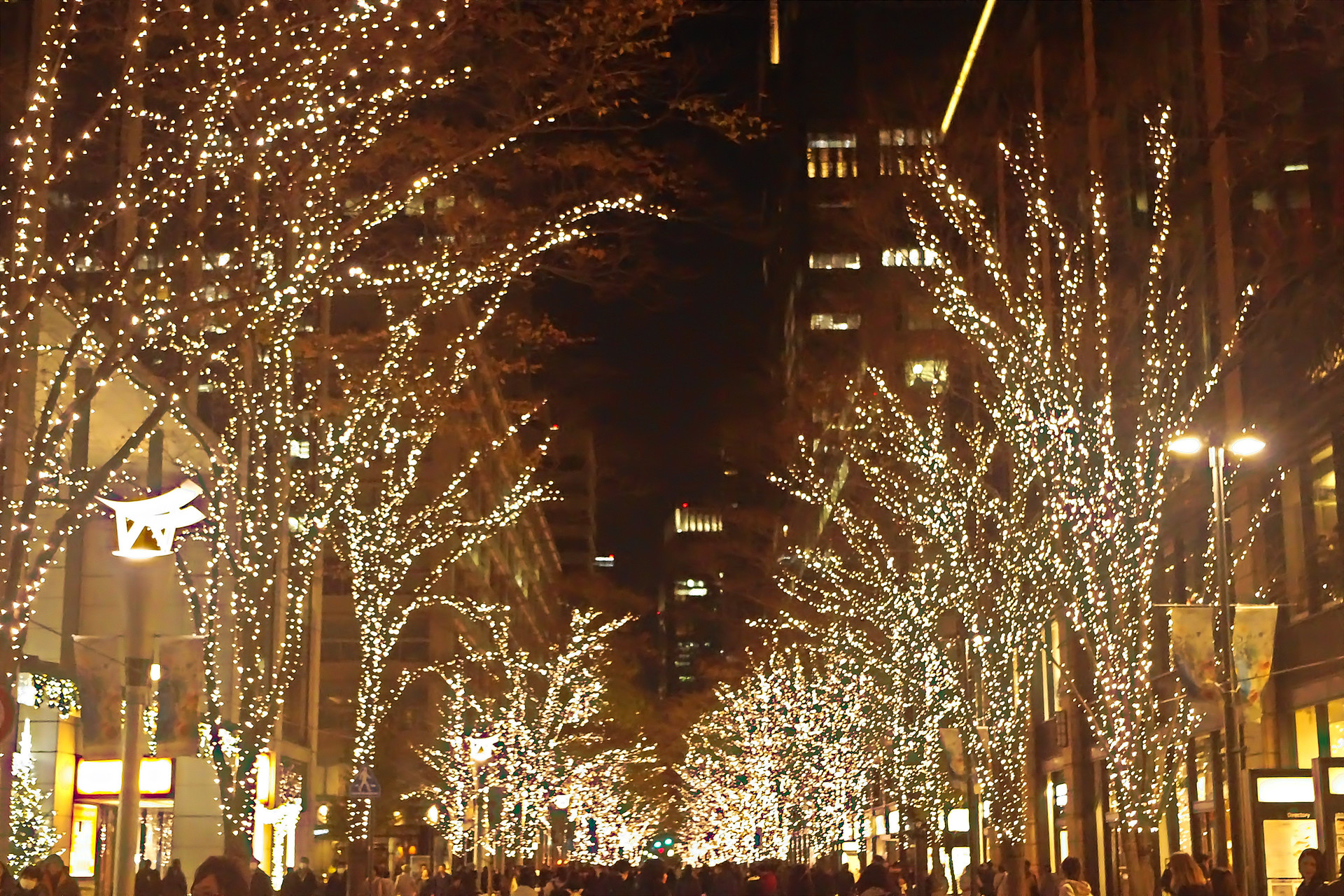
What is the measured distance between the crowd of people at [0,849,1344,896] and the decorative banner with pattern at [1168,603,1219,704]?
2.13 meters

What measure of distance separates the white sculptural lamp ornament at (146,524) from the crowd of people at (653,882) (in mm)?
2910

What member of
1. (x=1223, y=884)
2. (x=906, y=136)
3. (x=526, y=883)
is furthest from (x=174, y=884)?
(x=906, y=136)

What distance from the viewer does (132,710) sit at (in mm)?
17766

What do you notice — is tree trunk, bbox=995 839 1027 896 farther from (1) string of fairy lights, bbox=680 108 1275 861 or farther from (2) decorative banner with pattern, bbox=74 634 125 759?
(2) decorative banner with pattern, bbox=74 634 125 759

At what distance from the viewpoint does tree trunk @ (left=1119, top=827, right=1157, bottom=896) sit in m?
20.2

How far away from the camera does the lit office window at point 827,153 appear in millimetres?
103375

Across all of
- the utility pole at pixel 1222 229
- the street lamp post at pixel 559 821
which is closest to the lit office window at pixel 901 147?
the utility pole at pixel 1222 229

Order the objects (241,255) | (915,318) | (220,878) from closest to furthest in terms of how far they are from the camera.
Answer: (220,878) < (241,255) < (915,318)

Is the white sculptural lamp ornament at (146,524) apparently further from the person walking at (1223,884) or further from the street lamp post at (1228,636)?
the street lamp post at (1228,636)

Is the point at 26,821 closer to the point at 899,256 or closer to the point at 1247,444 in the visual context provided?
the point at 899,256

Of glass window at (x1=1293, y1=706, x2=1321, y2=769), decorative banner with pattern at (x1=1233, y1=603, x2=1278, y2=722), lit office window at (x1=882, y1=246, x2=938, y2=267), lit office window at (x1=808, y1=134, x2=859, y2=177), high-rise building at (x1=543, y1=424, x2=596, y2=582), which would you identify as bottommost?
glass window at (x1=1293, y1=706, x2=1321, y2=769)

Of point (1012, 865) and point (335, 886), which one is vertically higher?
point (1012, 865)

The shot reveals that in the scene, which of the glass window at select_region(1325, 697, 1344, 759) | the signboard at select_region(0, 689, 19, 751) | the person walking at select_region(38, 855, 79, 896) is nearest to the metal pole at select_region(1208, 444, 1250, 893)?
the glass window at select_region(1325, 697, 1344, 759)

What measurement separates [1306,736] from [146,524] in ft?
53.9
